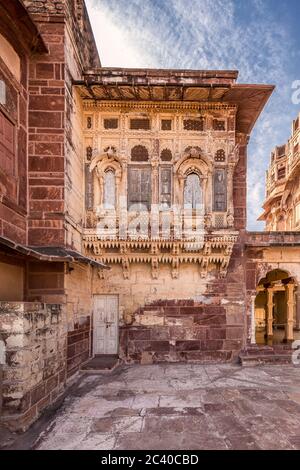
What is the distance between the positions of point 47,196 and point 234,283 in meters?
6.19

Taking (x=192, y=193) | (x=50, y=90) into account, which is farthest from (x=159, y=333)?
(x=50, y=90)

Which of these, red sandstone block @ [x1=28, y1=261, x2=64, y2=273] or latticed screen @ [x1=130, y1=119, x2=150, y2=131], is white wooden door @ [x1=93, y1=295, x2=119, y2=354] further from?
latticed screen @ [x1=130, y1=119, x2=150, y2=131]

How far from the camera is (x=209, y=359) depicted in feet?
28.5

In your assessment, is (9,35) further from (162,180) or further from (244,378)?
(244,378)

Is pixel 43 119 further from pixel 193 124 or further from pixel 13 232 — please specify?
pixel 193 124

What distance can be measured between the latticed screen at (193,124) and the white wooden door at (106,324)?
19.4 feet

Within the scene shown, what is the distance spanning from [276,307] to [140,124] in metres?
16.4

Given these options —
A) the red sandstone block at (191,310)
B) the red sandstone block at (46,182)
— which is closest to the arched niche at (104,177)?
the red sandstone block at (46,182)

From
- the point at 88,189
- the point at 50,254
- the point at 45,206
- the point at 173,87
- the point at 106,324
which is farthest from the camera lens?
the point at 106,324

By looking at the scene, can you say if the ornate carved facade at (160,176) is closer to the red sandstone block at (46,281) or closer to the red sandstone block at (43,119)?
the red sandstone block at (43,119)

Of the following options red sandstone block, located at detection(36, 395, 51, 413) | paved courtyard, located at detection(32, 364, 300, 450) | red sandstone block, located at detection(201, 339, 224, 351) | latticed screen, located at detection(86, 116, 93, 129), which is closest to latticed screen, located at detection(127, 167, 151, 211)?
latticed screen, located at detection(86, 116, 93, 129)

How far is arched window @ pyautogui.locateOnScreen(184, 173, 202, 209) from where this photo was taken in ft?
28.7

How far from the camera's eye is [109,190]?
8773 millimetres
